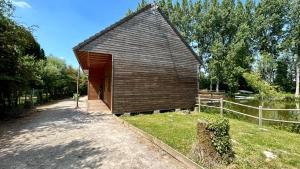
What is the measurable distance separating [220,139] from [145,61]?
8192 millimetres

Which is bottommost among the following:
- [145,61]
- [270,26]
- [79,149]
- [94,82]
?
[79,149]

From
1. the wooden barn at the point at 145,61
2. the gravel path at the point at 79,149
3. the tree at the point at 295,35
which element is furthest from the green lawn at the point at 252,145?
the tree at the point at 295,35

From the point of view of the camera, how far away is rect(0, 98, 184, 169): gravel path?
502cm

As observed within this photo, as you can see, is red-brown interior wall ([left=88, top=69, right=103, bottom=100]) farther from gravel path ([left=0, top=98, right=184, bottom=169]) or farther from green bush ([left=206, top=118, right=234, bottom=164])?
green bush ([left=206, top=118, right=234, bottom=164])

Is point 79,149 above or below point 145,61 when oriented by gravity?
below

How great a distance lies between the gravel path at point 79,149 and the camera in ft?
16.5

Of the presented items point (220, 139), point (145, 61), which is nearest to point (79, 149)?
point (220, 139)

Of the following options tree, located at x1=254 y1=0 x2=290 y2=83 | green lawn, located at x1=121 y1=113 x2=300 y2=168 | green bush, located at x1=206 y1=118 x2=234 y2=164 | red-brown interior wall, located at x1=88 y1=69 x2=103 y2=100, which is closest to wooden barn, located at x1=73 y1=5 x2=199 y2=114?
green lawn, located at x1=121 y1=113 x2=300 y2=168

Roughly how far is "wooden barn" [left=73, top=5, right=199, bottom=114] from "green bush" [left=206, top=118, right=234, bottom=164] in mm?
7259

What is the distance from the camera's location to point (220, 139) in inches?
195

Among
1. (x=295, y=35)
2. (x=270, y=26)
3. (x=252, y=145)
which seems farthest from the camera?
(x=270, y=26)

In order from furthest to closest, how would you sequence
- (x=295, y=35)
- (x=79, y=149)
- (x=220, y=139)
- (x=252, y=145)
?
(x=295, y=35)
(x=252, y=145)
(x=79, y=149)
(x=220, y=139)

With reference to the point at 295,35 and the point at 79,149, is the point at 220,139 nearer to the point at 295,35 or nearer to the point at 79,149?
the point at 79,149

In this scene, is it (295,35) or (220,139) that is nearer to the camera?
(220,139)
